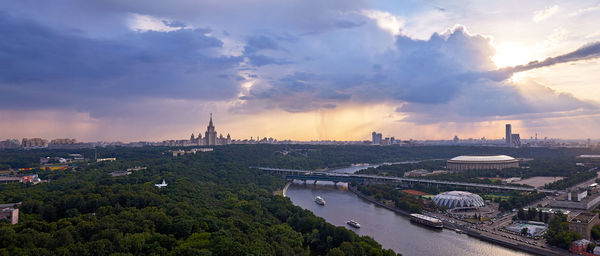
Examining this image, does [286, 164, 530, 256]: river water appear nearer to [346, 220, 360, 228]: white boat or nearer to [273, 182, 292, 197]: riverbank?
[346, 220, 360, 228]: white boat

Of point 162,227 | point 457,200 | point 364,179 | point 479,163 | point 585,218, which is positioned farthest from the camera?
point 479,163

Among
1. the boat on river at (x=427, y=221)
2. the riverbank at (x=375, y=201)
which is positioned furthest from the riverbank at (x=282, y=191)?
the boat on river at (x=427, y=221)

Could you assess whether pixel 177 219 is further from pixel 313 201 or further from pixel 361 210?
pixel 313 201

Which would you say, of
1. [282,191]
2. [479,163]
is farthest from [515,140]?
[282,191]

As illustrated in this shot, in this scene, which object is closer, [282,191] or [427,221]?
[427,221]

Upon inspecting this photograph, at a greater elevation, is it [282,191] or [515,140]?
[515,140]

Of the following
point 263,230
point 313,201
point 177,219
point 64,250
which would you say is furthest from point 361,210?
point 64,250

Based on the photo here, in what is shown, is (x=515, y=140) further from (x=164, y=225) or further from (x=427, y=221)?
(x=164, y=225)
